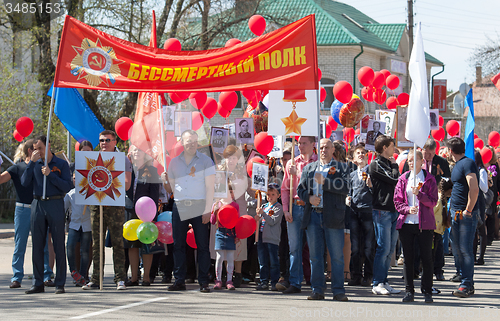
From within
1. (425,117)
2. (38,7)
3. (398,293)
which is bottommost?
(398,293)

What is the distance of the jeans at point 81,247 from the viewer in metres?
8.61

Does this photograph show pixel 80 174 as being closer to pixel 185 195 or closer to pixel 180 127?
pixel 185 195

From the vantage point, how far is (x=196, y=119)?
1185 cm

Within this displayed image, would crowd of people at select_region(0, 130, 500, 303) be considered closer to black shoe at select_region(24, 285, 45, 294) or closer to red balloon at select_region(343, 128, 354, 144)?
black shoe at select_region(24, 285, 45, 294)

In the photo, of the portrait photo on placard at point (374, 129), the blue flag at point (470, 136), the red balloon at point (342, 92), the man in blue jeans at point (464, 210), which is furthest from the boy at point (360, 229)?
the portrait photo on placard at point (374, 129)

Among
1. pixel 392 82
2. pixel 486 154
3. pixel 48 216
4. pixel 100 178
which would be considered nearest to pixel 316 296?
pixel 100 178

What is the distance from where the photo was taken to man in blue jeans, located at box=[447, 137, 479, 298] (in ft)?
26.0

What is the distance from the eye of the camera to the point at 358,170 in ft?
29.7

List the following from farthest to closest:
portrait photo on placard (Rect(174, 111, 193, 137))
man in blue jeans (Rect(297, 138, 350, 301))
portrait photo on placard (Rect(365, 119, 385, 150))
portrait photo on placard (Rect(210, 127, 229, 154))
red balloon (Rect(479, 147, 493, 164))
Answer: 1. red balloon (Rect(479, 147, 493, 164))
2. portrait photo on placard (Rect(365, 119, 385, 150))
3. portrait photo on placard (Rect(174, 111, 193, 137))
4. portrait photo on placard (Rect(210, 127, 229, 154))
5. man in blue jeans (Rect(297, 138, 350, 301))

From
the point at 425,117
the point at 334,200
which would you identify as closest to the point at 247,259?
the point at 334,200

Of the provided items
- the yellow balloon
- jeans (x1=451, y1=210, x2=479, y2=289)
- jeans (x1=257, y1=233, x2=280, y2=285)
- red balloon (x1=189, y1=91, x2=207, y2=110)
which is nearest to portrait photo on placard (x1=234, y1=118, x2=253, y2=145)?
red balloon (x1=189, y1=91, x2=207, y2=110)

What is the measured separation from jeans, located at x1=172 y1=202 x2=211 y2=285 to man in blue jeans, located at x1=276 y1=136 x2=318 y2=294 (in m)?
1.06

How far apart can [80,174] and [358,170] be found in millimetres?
4064

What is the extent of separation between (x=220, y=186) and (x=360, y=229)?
2.33 meters
